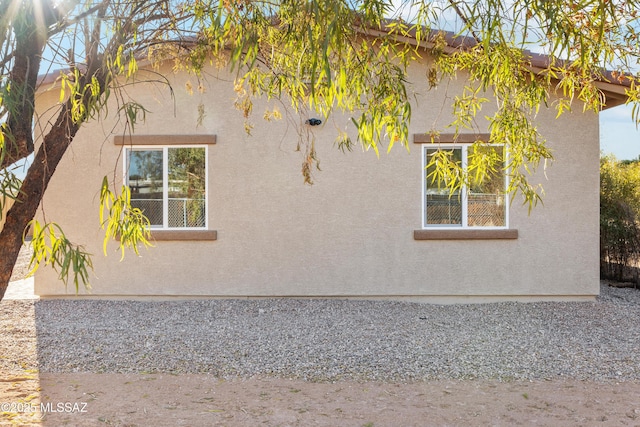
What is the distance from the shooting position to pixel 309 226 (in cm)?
1001

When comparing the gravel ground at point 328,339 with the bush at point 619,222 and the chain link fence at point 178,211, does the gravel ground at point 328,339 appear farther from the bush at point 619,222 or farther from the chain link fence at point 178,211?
the bush at point 619,222

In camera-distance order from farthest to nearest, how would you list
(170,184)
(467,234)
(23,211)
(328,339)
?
Result: (170,184)
(467,234)
(328,339)
(23,211)

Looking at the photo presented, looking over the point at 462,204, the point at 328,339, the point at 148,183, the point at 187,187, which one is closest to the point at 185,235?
the point at 187,187

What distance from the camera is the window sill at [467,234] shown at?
32.2 feet

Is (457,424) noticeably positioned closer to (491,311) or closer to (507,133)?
(507,133)

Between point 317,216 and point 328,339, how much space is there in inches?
107

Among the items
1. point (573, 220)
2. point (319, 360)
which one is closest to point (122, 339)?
point (319, 360)

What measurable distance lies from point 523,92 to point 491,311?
4.79 meters

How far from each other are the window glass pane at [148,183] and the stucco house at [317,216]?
0.02m

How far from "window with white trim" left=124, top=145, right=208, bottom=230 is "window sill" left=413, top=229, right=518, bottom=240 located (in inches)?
133

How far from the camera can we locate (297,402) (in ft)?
17.9

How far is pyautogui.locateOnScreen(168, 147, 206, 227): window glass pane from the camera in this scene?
33.1 feet

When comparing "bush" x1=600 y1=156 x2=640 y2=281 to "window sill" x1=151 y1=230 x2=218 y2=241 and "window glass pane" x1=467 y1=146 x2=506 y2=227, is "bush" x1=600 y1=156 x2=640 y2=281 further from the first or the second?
"window sill" x1=151 y1=230 x2=218 y2=241

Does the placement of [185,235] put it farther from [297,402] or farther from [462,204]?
[297,402]
